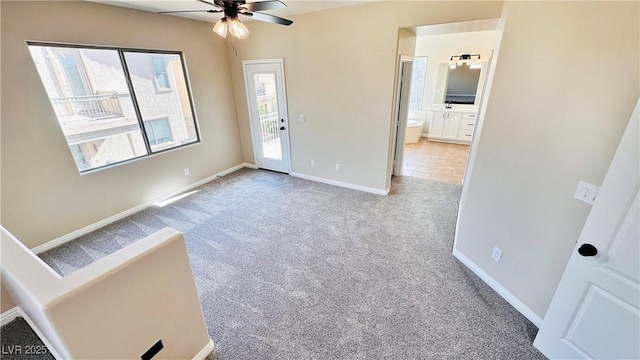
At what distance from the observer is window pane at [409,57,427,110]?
6902 millimetres

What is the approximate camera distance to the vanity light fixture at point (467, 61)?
6177 millimetres

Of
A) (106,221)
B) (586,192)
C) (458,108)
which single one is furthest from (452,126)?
(106,221)

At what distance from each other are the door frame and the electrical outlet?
6.72 feet

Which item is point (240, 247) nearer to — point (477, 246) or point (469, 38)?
point (477, 246)

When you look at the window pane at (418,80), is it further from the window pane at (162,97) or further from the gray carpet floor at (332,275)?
the window pane at (162,97)

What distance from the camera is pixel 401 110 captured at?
169 inches

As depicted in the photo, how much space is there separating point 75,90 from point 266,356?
3.56m

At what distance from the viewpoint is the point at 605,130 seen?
144 cm

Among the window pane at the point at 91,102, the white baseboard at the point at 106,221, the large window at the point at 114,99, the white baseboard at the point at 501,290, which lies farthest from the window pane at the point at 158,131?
the white baseboard at the point at 501,290

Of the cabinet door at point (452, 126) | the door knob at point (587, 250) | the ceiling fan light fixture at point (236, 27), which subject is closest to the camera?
the door knob at point (587, 250)

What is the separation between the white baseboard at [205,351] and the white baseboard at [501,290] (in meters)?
2.32

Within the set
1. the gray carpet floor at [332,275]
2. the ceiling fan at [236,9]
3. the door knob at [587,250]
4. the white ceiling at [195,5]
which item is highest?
the white ceiling at [195,5]

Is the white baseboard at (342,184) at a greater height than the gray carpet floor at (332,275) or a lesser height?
greater

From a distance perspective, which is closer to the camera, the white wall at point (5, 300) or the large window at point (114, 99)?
the white wall at point (5, 300)
